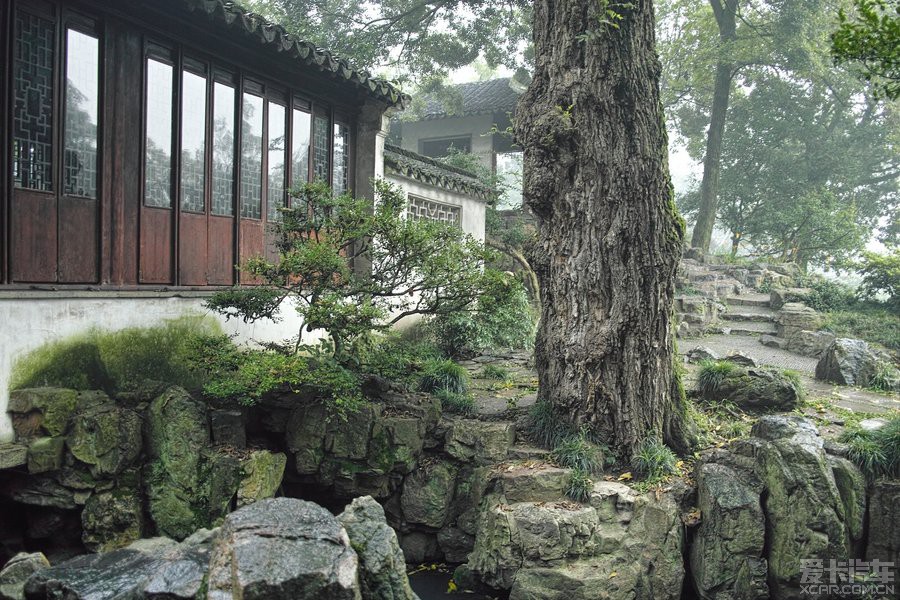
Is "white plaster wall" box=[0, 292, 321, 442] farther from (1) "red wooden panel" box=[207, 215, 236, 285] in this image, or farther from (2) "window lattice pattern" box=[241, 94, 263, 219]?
(2) "window lattice pattern" box=[241, 94, 263, 219]

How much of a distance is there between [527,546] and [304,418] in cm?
266

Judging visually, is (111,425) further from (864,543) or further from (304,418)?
(864,543)

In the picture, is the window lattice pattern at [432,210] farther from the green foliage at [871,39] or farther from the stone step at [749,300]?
the stone step at [749,300]

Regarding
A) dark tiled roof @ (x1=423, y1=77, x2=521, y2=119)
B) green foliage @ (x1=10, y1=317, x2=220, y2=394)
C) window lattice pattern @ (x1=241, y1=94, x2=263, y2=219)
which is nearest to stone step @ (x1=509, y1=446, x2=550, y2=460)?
green foliage @ (x1=10, y1=317, x2=220, y2=394)

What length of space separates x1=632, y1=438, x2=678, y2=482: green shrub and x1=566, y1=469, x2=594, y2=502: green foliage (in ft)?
2.12

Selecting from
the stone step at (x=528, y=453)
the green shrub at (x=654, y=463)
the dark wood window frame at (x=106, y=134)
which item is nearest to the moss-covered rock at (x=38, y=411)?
the dark wood window frame at (x=106, y=134)

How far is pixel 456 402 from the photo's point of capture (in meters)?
7.87

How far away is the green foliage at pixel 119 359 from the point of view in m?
6.06

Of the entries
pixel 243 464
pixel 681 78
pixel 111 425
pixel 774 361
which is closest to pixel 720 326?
pixel 774 361

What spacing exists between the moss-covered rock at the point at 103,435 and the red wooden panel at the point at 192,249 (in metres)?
1.86

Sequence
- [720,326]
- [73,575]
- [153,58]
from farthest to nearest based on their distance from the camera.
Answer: [720,326]
[153,58]
[73,575]

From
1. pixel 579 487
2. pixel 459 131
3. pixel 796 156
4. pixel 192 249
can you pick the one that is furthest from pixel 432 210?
pixel 796 156

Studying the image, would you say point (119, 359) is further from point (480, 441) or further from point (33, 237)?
point (480, 441)

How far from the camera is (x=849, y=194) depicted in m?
24.1
